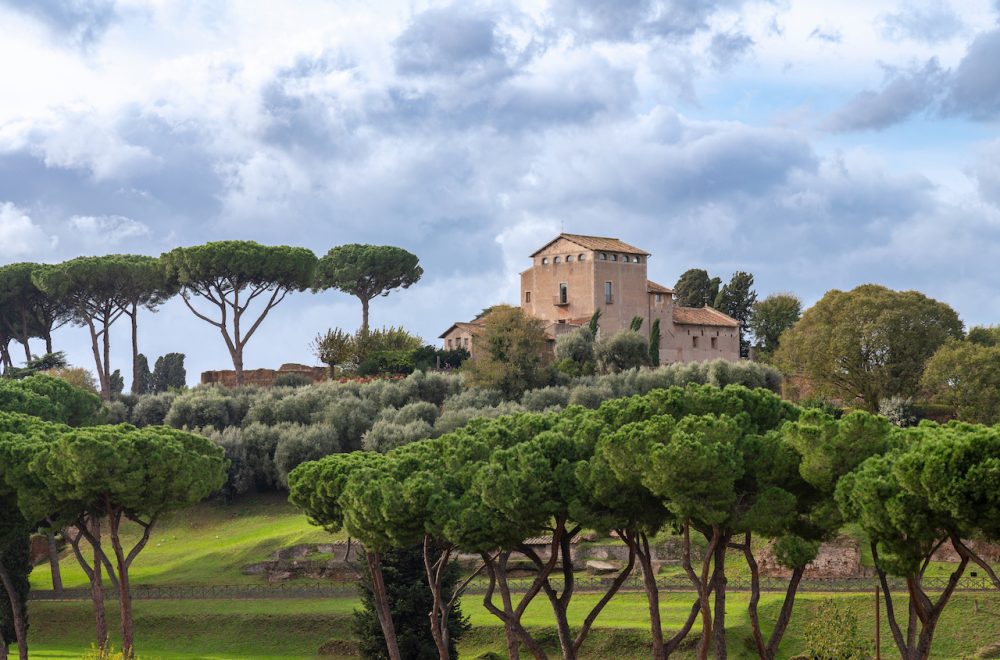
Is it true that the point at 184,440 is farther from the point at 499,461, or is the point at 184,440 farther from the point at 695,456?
the point at 695,456

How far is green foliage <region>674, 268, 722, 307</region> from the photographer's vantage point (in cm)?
11219

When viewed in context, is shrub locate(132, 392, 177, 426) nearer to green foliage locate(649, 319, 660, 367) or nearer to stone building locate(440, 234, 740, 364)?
stone building locate(440, 234, 740, 364)

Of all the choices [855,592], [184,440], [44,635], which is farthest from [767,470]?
[44,635]

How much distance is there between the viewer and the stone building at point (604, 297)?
87938 millimetres

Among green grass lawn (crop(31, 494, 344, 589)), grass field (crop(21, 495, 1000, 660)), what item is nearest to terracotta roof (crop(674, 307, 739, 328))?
green grass lawn (crop(31, 494, 344, 589))

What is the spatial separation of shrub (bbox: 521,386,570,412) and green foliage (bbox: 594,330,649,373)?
10.0 metres

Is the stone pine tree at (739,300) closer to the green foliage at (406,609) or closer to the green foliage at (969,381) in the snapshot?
the green foliage at (969,381)

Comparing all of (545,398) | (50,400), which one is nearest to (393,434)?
(545,398)

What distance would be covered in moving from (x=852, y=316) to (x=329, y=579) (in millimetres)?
35616

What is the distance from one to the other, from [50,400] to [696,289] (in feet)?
216

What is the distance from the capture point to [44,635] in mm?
46500

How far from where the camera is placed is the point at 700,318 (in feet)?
305

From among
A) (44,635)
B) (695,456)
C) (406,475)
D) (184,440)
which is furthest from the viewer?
(44,635)

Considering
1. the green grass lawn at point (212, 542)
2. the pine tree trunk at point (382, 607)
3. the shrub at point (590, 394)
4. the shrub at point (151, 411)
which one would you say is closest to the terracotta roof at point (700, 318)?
the shrub at point (590, 394)
